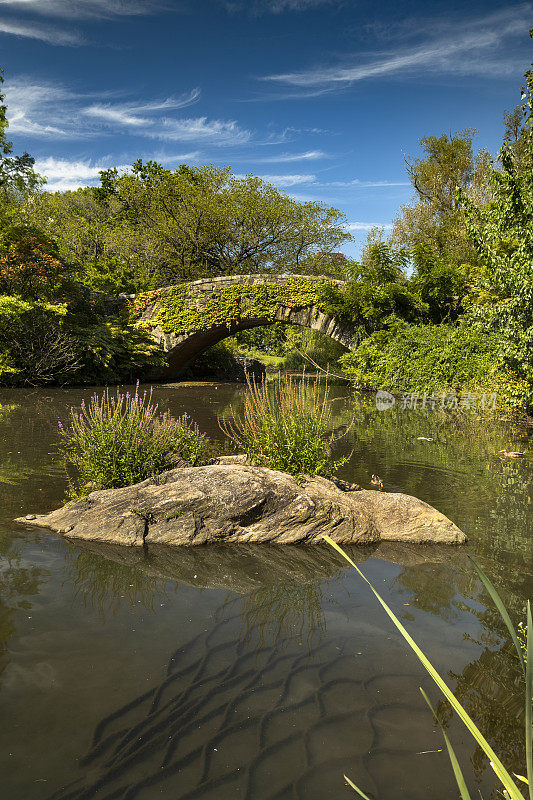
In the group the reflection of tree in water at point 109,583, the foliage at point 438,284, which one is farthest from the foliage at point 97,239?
the reflection of tree in water at point 109,583

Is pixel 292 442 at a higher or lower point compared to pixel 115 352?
lower

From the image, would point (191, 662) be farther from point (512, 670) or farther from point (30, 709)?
point (512, 670)

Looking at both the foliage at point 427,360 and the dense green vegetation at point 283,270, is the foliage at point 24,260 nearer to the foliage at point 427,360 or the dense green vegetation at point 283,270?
the dense green vegetation at point 283,270

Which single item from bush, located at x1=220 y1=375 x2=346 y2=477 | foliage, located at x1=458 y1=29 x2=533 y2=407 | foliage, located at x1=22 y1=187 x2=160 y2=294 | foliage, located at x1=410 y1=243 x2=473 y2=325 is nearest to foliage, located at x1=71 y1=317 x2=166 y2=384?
foliage, located at x1=22 y1=187 x2=160 y2=294

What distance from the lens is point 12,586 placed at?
13.9 feet

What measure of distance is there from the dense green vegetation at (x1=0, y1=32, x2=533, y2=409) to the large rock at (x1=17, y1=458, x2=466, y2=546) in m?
1.69

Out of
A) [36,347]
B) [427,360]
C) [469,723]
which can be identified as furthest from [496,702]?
[36,347]

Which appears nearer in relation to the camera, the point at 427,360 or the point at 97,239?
the point at 427,360

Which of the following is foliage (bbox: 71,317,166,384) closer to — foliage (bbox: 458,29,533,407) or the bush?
foliage (bbox: 458,29,533,407)

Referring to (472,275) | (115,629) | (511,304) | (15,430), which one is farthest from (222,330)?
(115,629)

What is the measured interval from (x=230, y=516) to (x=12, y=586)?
2005 millimetres

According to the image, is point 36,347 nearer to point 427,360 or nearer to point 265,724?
point 427,360

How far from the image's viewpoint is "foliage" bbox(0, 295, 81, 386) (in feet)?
60.6

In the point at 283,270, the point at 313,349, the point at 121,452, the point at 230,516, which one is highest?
the point at 283,270
